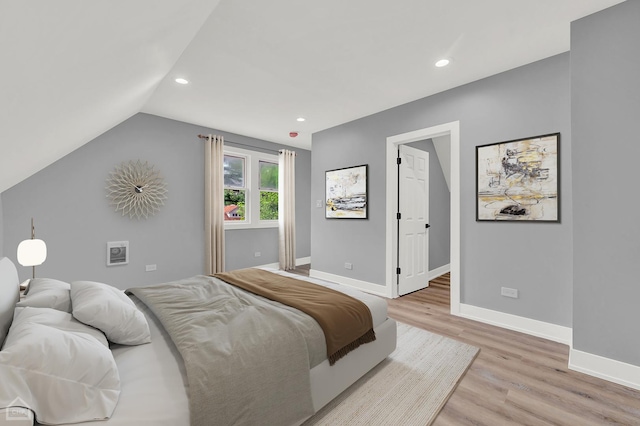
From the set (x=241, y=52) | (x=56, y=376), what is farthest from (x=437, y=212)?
(x=56, y=376)

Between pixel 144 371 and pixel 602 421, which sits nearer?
pixel 144 371

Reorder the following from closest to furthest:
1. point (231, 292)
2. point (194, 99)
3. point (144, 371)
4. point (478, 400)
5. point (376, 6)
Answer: point (144, 371) < point (478, 400) < point (376, 6) < point (231, 292) < point (194, 99)

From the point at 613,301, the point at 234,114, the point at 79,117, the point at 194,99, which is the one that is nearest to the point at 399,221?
the point at 613,301

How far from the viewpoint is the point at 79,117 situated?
2.22m

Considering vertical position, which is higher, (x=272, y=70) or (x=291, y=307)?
(x=272, y=70)

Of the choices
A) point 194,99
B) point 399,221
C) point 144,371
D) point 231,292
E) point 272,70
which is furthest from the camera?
point 399,221

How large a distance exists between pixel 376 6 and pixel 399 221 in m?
2.68

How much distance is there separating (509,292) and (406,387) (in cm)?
170

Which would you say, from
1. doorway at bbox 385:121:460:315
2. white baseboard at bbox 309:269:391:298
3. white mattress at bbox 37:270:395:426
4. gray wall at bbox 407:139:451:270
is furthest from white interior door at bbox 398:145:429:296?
white mattress at bbox 37:270:395:426

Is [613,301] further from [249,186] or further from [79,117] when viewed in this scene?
[249,186]

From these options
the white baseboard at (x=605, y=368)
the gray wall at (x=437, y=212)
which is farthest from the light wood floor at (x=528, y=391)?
the gray wall at (x=437, y=212)

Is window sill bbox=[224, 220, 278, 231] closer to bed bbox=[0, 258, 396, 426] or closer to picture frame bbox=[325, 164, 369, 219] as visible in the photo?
picture frame bbox=[325, 164, 369, 219]

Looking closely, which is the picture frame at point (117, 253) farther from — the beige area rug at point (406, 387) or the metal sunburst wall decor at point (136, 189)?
the beige area rug at point (406, 387)

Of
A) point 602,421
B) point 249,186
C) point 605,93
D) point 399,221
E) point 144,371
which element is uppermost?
point 605,93
